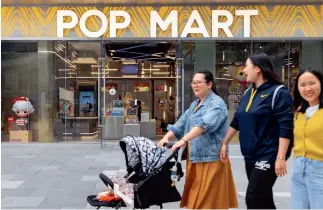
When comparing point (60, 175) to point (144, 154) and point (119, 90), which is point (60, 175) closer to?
point (144, 154)

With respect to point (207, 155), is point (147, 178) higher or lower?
lower

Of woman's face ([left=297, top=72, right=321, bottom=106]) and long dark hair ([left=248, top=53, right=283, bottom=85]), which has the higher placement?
long dark hair ([left=248, top=53, right=283, bottom=85])

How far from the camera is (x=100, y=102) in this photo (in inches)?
544

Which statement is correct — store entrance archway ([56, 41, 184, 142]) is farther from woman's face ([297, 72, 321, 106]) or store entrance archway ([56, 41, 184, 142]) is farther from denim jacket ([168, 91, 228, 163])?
woman's face ([297, 72, 321, 106])

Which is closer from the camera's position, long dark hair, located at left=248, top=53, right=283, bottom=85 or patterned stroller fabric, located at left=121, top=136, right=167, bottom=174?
long dark hair, located at left=248, top=53, right=283, bottom=85

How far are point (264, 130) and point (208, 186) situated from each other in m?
0.85

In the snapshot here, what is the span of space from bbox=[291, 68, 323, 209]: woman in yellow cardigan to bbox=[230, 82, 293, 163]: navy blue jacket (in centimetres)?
14

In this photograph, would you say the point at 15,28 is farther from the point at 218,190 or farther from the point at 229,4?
the point at 218,190

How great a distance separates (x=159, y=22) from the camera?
558 inches

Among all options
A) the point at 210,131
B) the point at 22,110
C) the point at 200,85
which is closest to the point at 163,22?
the point at 22,110

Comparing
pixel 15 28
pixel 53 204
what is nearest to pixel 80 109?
pixel 15 28

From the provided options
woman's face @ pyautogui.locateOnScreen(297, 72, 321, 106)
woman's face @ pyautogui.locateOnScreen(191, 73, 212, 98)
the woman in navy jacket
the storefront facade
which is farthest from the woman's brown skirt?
the storefront facade

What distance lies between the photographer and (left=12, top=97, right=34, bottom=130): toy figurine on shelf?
573 inches

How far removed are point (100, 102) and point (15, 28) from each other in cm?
384
